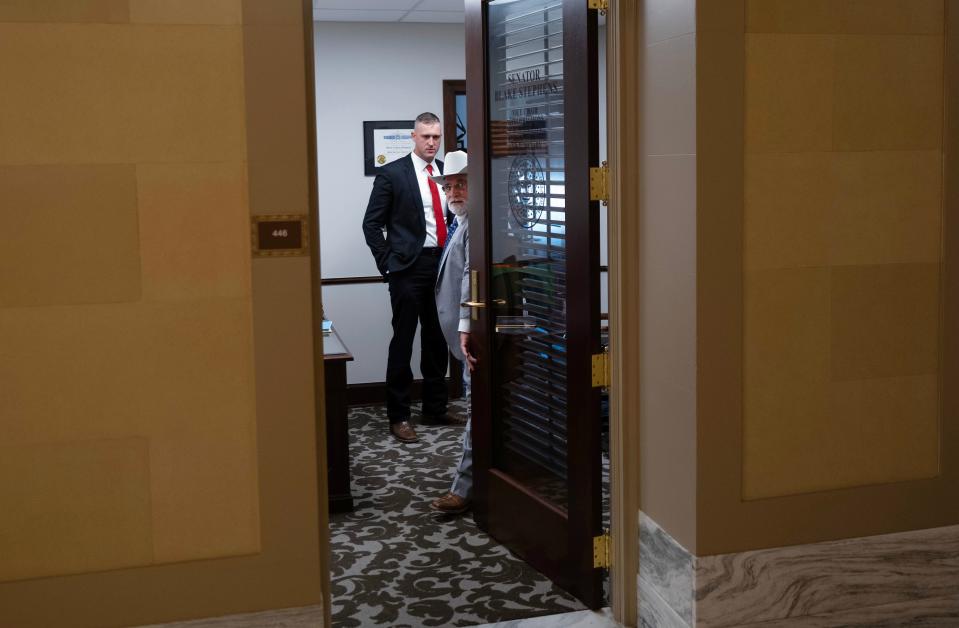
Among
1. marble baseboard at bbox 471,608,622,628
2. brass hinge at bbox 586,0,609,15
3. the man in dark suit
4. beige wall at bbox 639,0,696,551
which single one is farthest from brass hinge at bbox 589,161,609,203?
the man in dark suit

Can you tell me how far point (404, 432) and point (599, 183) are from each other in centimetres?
326

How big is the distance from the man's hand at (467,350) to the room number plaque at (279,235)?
175cm

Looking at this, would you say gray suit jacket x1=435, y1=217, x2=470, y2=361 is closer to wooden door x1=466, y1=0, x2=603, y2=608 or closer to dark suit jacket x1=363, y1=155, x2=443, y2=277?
wooden door x1=466, y1=0, x2=603, y2=608

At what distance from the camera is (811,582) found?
11.3 feet

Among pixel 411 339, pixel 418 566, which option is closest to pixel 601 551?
pixel 418 566

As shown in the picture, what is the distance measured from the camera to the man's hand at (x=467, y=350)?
4.68m

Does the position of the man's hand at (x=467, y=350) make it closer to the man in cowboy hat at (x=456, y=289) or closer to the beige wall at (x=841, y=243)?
the man in cowboy hat at (x=456, y=289)

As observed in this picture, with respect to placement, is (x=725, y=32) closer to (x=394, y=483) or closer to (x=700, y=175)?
(x=700, y=175)

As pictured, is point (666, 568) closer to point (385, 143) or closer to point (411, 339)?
point (411, 339)

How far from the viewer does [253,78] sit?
9.69 ft

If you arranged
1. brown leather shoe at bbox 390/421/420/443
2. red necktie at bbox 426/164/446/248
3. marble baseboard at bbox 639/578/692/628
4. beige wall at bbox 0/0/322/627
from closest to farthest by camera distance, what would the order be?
beige wall at bbox 0/0/322/627 < marble baseboard at bbox 639/578/692/628 < brown leather shoe at bbox 390/421/420/443 < red necktie at bbox 426/164/446/248

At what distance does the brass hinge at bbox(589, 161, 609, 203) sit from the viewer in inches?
147

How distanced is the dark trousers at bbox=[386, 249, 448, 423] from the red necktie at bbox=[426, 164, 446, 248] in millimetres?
86

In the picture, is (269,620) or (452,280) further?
(452,280)
